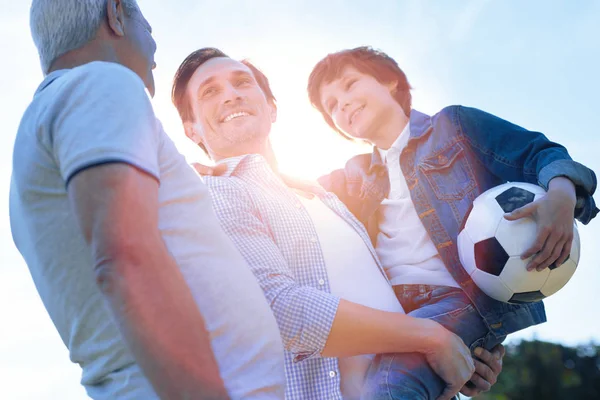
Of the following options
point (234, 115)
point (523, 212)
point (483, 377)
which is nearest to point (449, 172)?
point (523, 212)

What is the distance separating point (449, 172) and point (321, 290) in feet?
4.62

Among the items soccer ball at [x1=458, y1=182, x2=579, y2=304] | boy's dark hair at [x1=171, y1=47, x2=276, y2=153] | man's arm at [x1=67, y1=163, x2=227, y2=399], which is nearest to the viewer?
man's arm at [x1=67, y1=163, x2=227, y2=399]

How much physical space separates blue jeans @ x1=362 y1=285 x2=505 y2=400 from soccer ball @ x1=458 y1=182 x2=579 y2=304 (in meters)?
0.20

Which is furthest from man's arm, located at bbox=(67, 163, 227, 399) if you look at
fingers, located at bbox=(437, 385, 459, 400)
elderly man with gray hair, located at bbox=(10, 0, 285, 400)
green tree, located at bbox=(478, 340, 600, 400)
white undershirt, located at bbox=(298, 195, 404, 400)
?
green tree, located at bbox=(478, 340, 600, 400)

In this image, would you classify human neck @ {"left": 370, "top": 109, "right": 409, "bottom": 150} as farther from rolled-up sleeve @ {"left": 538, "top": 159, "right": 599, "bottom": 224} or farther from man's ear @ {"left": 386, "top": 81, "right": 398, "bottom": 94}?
rolled-up sleeve @ {"left": 538, "top": 159, "right": 599, "bottom": 224}

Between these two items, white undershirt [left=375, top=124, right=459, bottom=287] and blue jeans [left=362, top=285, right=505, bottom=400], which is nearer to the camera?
blue jeans [left=362, top=285, right=505, bottom=400]

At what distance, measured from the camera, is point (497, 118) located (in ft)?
12.8

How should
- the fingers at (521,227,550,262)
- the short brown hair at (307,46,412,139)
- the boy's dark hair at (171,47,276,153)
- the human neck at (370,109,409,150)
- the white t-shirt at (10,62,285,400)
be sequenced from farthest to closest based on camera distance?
the short brown hair at (307,46,412,139) → the boy's dark hair at (171,47,276,153) → the human neck at (370,109,409,150) → the fingers at (521,227,550,262) → the white t-shirt at (10,62,285,400)

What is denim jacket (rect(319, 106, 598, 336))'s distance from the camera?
3.41 meters

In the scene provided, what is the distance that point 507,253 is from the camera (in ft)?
10.6

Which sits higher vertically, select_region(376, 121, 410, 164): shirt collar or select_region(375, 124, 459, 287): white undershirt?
select_region(376, 121, 410, 164): shirt collar

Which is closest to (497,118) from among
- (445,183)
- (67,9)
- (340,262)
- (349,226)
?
(445,183)

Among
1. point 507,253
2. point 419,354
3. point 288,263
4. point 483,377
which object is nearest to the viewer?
point 419,354

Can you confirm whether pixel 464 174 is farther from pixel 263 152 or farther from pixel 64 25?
pixel 64 25
